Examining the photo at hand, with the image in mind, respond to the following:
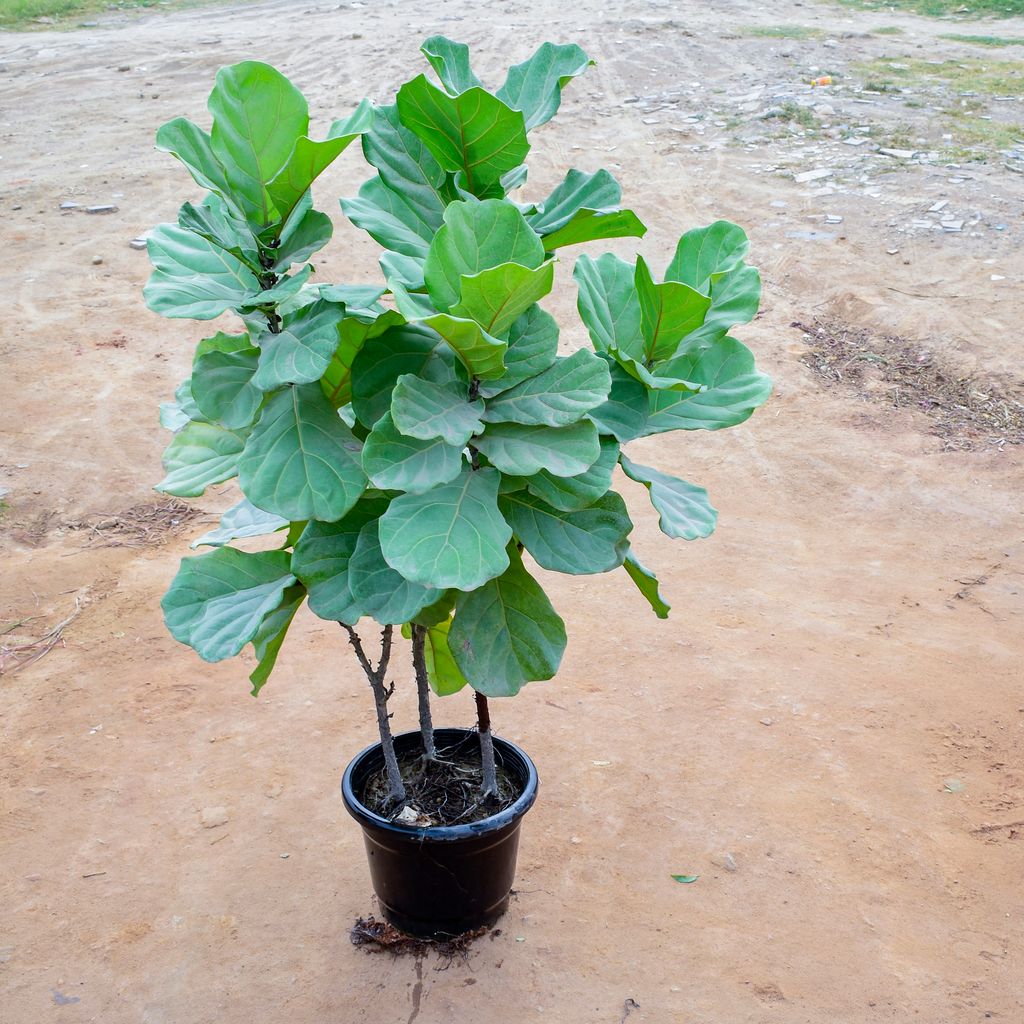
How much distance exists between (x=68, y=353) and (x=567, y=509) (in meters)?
4.55

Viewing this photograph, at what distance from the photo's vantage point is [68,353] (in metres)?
5.26

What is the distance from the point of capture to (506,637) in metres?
1.60

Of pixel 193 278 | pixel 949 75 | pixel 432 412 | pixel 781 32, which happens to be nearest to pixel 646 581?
pixel 432 412

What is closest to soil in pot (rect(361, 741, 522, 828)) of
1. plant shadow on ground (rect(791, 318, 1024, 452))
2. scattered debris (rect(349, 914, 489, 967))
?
scattered debris (rect(349, 914, 489, 967))

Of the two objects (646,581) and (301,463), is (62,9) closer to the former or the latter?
(301,463)

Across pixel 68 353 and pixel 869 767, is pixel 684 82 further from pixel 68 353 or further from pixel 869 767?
pixel 869 767

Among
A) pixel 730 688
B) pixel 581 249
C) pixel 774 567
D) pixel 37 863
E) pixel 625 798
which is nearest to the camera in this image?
pixel 37 863

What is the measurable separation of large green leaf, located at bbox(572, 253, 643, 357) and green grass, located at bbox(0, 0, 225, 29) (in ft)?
41.6

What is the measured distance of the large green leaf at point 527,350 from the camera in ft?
4.70

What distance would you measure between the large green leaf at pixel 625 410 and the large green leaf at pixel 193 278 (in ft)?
1.75

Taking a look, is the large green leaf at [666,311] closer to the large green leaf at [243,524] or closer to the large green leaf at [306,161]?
the large green leaf at [306,161]

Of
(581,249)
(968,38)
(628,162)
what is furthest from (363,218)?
(968,38)

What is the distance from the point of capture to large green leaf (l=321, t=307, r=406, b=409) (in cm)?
146

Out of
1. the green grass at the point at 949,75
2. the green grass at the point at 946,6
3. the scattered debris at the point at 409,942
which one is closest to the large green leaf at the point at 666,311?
the scattered debris at the point at 409,942
